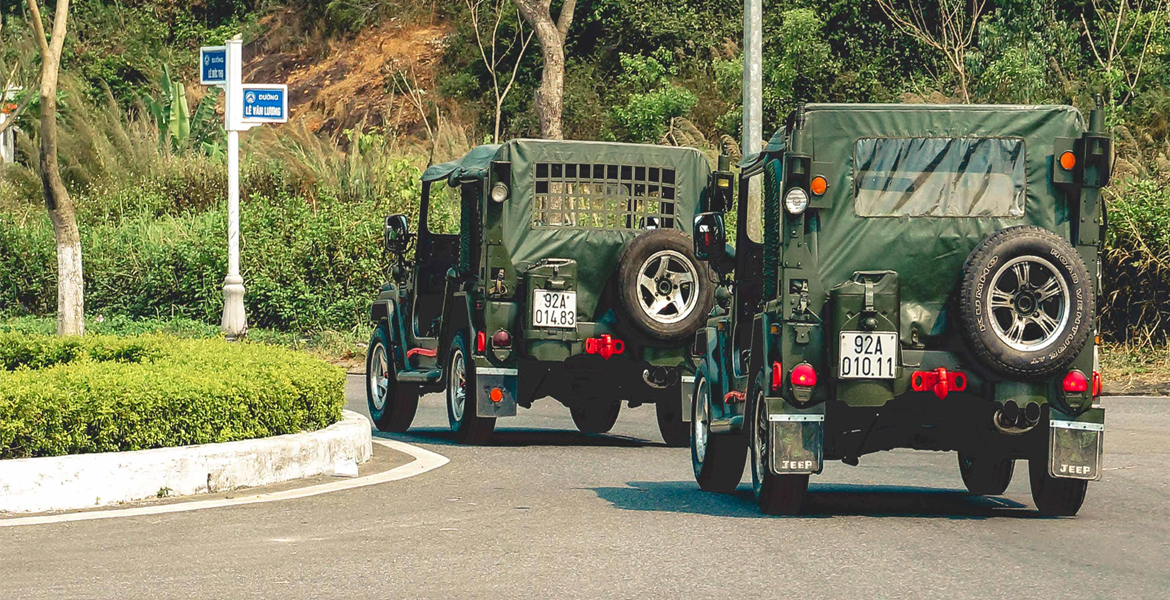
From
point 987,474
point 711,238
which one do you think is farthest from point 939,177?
point 987,474

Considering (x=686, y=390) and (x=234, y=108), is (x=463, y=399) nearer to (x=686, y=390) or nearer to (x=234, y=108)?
(x=686, y=390)

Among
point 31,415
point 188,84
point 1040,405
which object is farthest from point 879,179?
point 188,84

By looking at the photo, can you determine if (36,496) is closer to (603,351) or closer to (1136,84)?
(603,351)

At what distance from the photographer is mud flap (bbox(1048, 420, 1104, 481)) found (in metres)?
9.95

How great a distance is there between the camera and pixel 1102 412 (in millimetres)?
10094

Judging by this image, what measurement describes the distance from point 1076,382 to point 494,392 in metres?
5.79

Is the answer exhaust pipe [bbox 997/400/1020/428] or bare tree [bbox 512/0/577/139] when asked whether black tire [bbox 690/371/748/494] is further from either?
bare tree [bbox 512/0/577/139]

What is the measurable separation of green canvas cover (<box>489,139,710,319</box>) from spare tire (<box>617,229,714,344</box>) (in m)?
0.39

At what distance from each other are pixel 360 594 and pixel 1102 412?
179 inches

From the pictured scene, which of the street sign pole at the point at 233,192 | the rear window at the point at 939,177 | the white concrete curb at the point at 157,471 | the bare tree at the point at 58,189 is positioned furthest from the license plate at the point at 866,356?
the street sign pole at the point at 233,192

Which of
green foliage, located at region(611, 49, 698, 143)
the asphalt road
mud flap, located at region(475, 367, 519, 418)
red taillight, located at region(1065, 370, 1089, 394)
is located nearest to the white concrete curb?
the asphalt road

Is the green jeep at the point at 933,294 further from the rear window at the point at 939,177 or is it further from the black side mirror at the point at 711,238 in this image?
the black side mirror at the point at 711,238

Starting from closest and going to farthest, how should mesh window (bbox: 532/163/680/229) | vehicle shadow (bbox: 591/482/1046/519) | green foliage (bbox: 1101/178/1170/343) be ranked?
vehicle shadow (bbox: 591/482/1046/519)
mesh window (bbox: 532/163/680/229)
green foliage (bbox: 1101/178/1170/343)

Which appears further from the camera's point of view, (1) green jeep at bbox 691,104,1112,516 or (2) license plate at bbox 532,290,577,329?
(2) license plate at bbox 532,290,577,329
